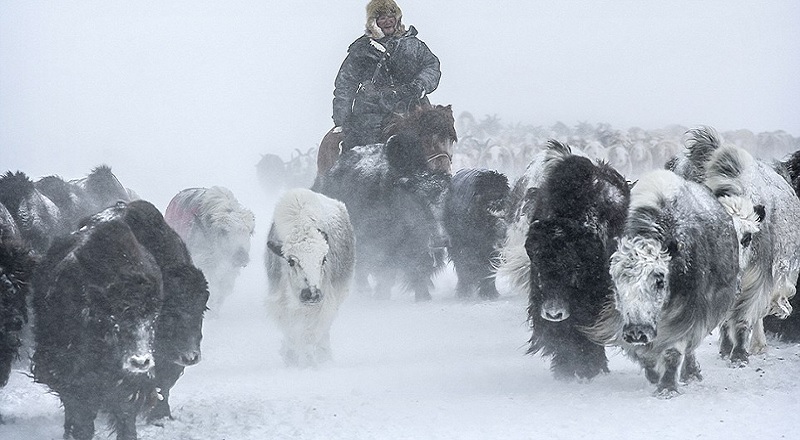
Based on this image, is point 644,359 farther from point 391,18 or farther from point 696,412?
point 391,18

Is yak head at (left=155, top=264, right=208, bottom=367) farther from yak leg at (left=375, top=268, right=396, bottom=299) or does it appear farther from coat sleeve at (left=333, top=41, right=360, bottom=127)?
coat sleeve at (left=333, top=41, right=360, bottom=127)

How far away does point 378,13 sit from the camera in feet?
49.9

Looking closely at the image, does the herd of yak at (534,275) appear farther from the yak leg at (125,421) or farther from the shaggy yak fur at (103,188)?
the shaggy yak fur at (103,188)

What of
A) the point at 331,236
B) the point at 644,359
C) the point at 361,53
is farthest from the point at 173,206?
the point at 644,359

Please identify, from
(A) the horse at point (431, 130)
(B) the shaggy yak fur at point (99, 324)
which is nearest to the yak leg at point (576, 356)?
(B) the shaggy yak fur at point (99, 324)

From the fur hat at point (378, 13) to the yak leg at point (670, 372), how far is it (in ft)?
28.4

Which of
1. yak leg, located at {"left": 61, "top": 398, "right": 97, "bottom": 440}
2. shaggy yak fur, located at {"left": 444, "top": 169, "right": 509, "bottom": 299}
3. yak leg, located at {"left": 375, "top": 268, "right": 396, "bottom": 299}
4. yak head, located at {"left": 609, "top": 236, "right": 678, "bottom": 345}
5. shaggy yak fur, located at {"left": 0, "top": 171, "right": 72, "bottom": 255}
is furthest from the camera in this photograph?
yak leg, located at {"left": 375, "top": 268, "right": 396, "bottom": 299}

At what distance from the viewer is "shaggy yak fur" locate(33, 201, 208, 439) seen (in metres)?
6.84

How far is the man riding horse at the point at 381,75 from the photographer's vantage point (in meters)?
15.1

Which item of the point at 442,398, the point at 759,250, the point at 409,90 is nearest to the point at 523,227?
the point at 759,250

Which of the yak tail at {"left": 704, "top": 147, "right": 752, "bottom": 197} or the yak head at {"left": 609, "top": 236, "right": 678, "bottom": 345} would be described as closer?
the yak head at {"left": 609, "top": 236, "right": 678, "bottom": 345}

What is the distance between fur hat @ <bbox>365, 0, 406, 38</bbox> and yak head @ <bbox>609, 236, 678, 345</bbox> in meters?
8.51

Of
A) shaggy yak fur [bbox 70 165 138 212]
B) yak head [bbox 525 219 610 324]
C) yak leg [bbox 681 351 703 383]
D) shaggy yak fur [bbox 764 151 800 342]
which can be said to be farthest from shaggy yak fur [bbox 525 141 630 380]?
shaggy yak fur [bbox 70 165 138 212]

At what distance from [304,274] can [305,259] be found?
15cm
